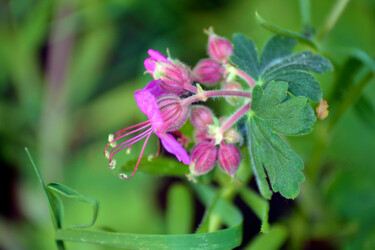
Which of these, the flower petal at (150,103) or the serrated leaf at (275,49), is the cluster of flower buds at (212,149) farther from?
the serrated leaf at (275,49)

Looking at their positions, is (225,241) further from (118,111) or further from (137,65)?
(137,65)

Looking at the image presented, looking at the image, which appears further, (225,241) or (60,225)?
(60,225)

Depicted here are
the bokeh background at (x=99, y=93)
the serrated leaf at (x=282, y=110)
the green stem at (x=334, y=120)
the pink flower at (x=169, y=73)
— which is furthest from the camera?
the bokeh background at (x=99, y=93)

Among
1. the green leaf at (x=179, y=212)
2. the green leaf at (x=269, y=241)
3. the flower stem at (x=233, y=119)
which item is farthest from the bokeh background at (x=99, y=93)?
the flower stem at (x=233, y=119)

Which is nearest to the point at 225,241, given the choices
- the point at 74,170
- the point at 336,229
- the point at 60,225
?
the point at 60,225

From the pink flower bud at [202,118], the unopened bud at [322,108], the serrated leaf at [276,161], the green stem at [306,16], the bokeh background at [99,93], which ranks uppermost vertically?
the green stem at [306,16]

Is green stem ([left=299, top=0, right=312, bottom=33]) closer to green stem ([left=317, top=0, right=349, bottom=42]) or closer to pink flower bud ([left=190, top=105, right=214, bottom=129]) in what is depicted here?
green stem ([left=317, top=0, right=349, bottom=42])
